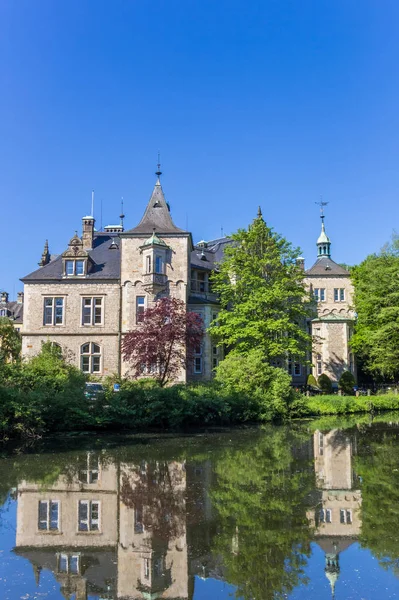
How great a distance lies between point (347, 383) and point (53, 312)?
22.4 m

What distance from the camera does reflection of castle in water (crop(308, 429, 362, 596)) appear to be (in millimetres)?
8086

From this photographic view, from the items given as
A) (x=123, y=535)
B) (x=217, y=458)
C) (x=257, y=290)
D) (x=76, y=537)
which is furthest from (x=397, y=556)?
(x=257, y=290)

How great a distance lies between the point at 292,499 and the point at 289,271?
25046 millimetres

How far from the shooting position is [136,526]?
355 inches

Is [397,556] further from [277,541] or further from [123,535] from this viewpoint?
[123,535]

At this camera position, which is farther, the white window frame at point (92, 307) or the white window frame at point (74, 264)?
the white window frame at point (74, 264)

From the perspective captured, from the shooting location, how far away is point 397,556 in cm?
759

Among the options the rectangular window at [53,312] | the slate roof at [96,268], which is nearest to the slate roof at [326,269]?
the slate roof at [96,268]

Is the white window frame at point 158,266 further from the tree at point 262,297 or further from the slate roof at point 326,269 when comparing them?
the slate roof at point 326,269

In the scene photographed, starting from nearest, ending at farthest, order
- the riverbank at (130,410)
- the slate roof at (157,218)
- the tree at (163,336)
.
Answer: the riverbank at (130,410) < the tree at (163,336) < the slate roof at (157,218)

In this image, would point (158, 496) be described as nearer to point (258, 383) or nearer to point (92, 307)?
point (258, 383)

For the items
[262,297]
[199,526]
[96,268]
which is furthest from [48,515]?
[96,268]

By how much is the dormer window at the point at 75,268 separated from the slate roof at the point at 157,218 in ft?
13.5

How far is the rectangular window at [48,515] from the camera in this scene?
9.11 m
